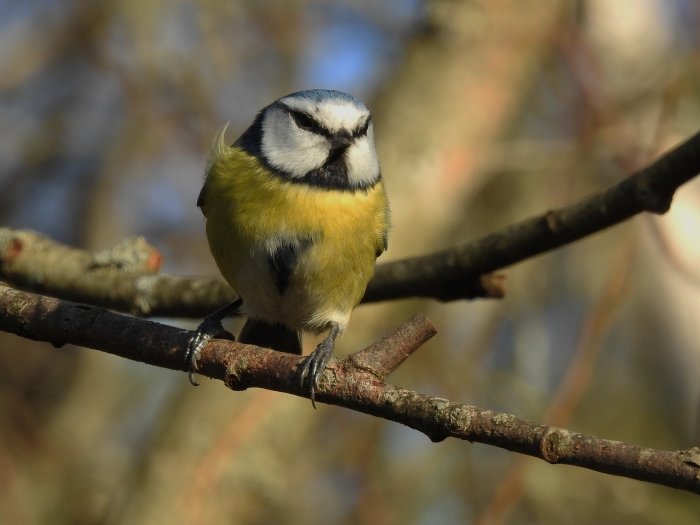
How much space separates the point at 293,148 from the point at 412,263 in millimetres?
467

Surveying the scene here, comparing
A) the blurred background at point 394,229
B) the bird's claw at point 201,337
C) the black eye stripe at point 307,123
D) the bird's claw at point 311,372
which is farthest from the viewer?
the blurred background at point 394,229

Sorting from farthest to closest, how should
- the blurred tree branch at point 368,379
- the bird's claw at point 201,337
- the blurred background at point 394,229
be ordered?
the blurred background at point 394,229
the bird's claw at point 201,337
the blurred tree branch at point 368,379

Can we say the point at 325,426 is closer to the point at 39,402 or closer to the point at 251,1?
the point at 39,402

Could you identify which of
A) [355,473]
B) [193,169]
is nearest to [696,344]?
[355,473]

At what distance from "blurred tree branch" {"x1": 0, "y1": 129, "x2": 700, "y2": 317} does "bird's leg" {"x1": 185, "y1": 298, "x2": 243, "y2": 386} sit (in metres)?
0.06

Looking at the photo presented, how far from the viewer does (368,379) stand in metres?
1.63

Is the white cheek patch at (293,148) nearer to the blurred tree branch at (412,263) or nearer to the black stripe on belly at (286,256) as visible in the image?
the black stripe on belly at (286,256)

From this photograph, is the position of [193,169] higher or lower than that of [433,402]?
higher

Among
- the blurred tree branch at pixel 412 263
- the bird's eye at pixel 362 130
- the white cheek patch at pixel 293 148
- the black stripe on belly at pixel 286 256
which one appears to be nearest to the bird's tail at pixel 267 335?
the blurred tree branch at pixel 412 263

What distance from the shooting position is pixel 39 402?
14.5 feet

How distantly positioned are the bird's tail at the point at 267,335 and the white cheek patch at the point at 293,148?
0.60 metres

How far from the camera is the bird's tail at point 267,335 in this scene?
2902 mm

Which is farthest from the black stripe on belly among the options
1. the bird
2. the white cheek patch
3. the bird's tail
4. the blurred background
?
the blurred background

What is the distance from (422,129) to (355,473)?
5.41 feet
